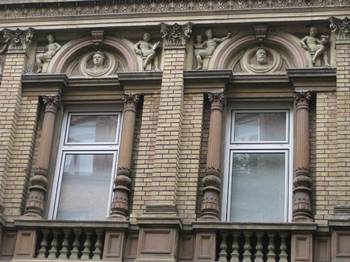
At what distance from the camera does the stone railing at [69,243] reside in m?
14.0

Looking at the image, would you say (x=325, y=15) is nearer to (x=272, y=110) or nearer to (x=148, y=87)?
(x=272, y=110)

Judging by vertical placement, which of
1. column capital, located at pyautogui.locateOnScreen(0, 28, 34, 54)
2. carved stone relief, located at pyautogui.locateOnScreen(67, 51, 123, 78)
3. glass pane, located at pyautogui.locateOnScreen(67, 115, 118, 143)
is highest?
column capital, located at pyautogui.locateOnScreen(0, 28, 34, 54)

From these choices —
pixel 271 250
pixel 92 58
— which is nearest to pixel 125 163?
pixel 92 58

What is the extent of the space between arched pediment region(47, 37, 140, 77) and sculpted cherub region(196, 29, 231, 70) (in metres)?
1.26

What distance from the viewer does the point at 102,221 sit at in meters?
14.0

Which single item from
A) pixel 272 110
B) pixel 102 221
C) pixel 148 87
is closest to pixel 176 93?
pixel 148 87

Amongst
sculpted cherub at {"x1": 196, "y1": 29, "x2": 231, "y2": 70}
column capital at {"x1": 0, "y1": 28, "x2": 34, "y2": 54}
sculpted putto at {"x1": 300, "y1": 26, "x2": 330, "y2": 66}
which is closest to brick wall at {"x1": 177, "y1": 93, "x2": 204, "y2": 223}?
sculpted cherub at {"x1": 196, "y1": 29, "x2": 231, "y2": 70}

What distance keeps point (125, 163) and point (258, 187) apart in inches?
95.0

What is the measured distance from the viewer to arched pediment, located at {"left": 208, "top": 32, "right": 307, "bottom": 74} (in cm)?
1542

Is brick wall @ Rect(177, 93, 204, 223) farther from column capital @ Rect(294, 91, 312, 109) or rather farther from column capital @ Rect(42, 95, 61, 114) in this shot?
column capital @ Rect(42, 95, 61, 114)

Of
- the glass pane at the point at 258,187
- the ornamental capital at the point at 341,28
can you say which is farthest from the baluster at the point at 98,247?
the ornamental capital at the point at 341,28

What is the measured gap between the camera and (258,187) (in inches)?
579

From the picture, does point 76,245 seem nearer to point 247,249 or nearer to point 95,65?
point 247,249

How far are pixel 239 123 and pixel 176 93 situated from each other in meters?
1.32
